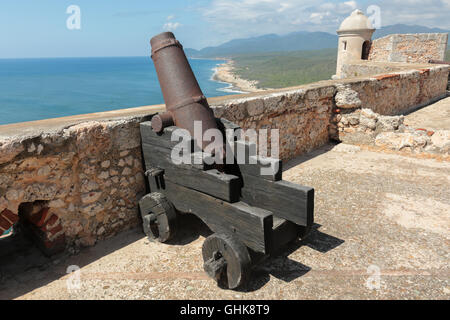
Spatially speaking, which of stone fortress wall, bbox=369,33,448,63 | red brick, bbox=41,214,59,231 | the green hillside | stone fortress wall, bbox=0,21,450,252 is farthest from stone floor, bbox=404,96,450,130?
the green hillside

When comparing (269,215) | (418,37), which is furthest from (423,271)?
(418,37)

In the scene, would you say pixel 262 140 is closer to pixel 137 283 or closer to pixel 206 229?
pixel 206 229

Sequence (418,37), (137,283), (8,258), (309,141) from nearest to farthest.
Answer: (137,283) → (8,258) → (309,141) → (418,37)

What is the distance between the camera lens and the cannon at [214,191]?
8.34 ft

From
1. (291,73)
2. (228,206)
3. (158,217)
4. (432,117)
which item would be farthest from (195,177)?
(291,73)

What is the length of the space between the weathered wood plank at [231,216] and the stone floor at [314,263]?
1.28 ft

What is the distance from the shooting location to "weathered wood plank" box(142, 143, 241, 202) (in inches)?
103

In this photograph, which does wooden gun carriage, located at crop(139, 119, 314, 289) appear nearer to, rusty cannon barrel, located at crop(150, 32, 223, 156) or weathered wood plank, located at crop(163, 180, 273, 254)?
weathered wood plank, located at crop(163, 180, 273, 254)

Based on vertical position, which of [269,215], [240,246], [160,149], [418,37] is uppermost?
[418,37]

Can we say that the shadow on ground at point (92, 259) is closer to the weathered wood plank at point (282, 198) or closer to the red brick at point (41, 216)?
the red brick at point (41, 216)

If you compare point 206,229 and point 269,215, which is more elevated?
point 269,215

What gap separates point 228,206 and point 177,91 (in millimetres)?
1213
